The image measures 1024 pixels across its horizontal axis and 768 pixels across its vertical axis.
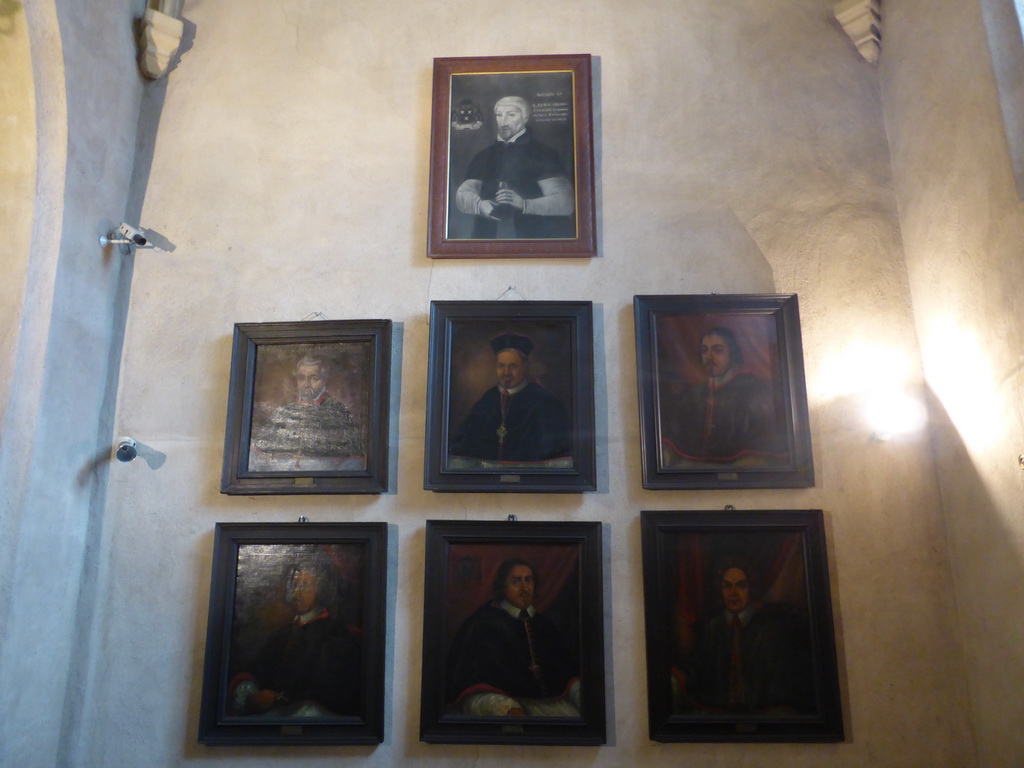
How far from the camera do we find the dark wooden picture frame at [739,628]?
522cm

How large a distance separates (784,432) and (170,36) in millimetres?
5326

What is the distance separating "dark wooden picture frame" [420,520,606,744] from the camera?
17.3 feet

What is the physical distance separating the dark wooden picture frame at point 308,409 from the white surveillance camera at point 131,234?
2.93ft

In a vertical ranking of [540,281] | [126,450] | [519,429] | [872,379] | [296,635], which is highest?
[540,281]

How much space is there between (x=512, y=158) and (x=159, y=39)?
2811 millimetres

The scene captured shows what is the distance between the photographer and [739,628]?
17.7 feet

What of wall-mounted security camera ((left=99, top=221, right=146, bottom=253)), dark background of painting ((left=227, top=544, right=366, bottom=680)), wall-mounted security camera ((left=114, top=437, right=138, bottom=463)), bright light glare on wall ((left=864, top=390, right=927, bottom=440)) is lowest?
dark background of painting ((left=227, top=544, right=366, bottom=680))

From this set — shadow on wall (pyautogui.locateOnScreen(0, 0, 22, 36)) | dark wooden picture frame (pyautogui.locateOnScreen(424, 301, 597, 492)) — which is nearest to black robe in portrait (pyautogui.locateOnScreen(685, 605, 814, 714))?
dark wooden picture frame (pyautogui.locateOnScreen(424, 301, 597, 492))

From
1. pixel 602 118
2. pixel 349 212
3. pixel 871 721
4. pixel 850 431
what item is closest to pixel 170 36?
pixel 349 212

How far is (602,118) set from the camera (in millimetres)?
6488

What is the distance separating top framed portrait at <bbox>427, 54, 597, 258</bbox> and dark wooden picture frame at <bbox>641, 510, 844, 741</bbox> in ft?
7.10

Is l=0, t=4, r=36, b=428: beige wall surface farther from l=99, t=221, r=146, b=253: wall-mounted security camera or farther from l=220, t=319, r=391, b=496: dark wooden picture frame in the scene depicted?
l=220, t=319, r=391, b=496: dark wooden picture frame

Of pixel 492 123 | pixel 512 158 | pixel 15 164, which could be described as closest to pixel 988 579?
pixel 512 158

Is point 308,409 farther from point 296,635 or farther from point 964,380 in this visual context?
point 964,380
